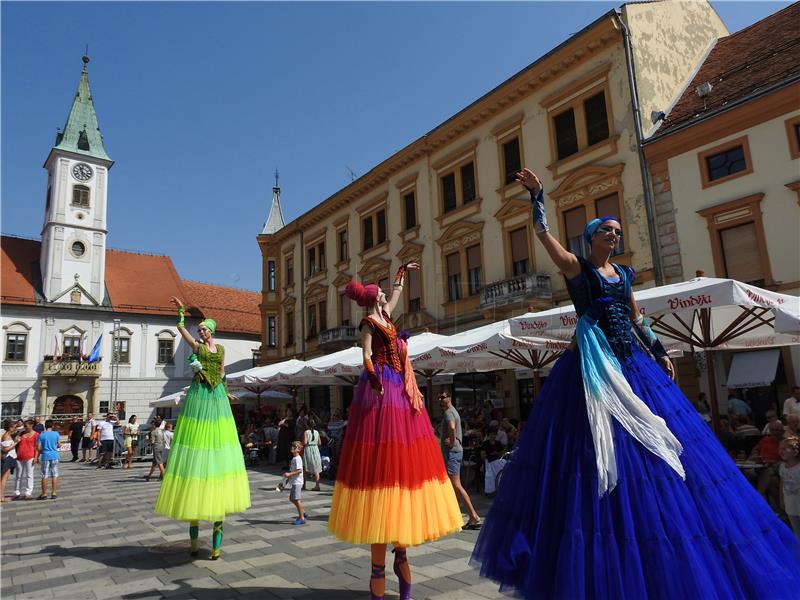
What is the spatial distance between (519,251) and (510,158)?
396 cm

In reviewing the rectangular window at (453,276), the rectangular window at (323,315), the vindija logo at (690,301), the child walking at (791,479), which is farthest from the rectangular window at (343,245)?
the child walking at (791,479)

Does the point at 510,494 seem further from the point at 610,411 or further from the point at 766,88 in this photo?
the point at 766,88

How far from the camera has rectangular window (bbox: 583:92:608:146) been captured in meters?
18.9

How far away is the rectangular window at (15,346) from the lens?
37.8m

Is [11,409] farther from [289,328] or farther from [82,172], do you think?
[289,328]

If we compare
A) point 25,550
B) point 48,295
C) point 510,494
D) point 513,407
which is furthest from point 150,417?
point 510,494

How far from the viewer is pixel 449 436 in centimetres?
814

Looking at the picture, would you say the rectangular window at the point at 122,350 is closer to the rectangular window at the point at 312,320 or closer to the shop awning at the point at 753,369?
the rectangular window at the point at 312,320

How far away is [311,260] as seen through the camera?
3481 cm

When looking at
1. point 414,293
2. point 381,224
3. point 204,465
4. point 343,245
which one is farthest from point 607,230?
point 343,245

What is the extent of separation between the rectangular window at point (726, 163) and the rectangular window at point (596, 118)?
374cm

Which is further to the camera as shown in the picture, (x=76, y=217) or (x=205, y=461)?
(x=76, y=217)

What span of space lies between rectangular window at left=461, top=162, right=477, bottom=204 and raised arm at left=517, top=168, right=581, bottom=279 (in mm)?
20851

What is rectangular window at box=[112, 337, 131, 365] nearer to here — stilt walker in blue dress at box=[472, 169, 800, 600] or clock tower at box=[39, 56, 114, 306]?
clock tower at box=[39, 56, 114, 306]
